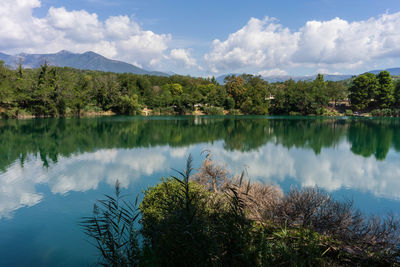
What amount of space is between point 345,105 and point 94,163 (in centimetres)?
7649

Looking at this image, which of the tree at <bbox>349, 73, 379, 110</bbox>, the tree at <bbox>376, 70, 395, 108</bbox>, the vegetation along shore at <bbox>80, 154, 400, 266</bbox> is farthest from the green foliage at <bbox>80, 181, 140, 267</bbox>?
the tree at <bbox>376, 70, 395, 108</bbox>

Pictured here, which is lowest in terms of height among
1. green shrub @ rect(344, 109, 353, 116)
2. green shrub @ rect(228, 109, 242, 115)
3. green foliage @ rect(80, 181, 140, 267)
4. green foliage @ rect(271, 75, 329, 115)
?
green foliage @ rect(80, 181, 140, 267)

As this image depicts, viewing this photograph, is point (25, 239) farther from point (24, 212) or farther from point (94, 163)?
point (94, 163)

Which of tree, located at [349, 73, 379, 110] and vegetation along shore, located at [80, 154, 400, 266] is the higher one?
tree, located at [349, 73, 379, 110]

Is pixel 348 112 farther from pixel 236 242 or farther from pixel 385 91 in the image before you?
pixel 236 242

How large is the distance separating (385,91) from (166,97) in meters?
56.7

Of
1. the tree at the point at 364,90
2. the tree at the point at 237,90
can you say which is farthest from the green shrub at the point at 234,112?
the tree at the point at 364,90

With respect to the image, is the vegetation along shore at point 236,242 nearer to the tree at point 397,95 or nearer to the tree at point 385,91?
the tree at point 385,91

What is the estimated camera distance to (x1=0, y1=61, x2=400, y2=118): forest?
167ft

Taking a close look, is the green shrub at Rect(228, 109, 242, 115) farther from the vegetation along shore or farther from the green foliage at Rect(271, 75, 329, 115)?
the vegetation along shore

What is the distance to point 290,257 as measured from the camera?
15.2ft

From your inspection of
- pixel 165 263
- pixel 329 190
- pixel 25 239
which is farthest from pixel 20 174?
pixel 329 190

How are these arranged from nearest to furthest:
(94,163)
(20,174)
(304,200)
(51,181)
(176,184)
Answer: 1. (304,200)
2. (176,184)
3. (51,181)
4. (20,174)
5. (94,163)

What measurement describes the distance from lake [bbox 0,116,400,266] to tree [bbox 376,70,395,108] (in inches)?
1775
